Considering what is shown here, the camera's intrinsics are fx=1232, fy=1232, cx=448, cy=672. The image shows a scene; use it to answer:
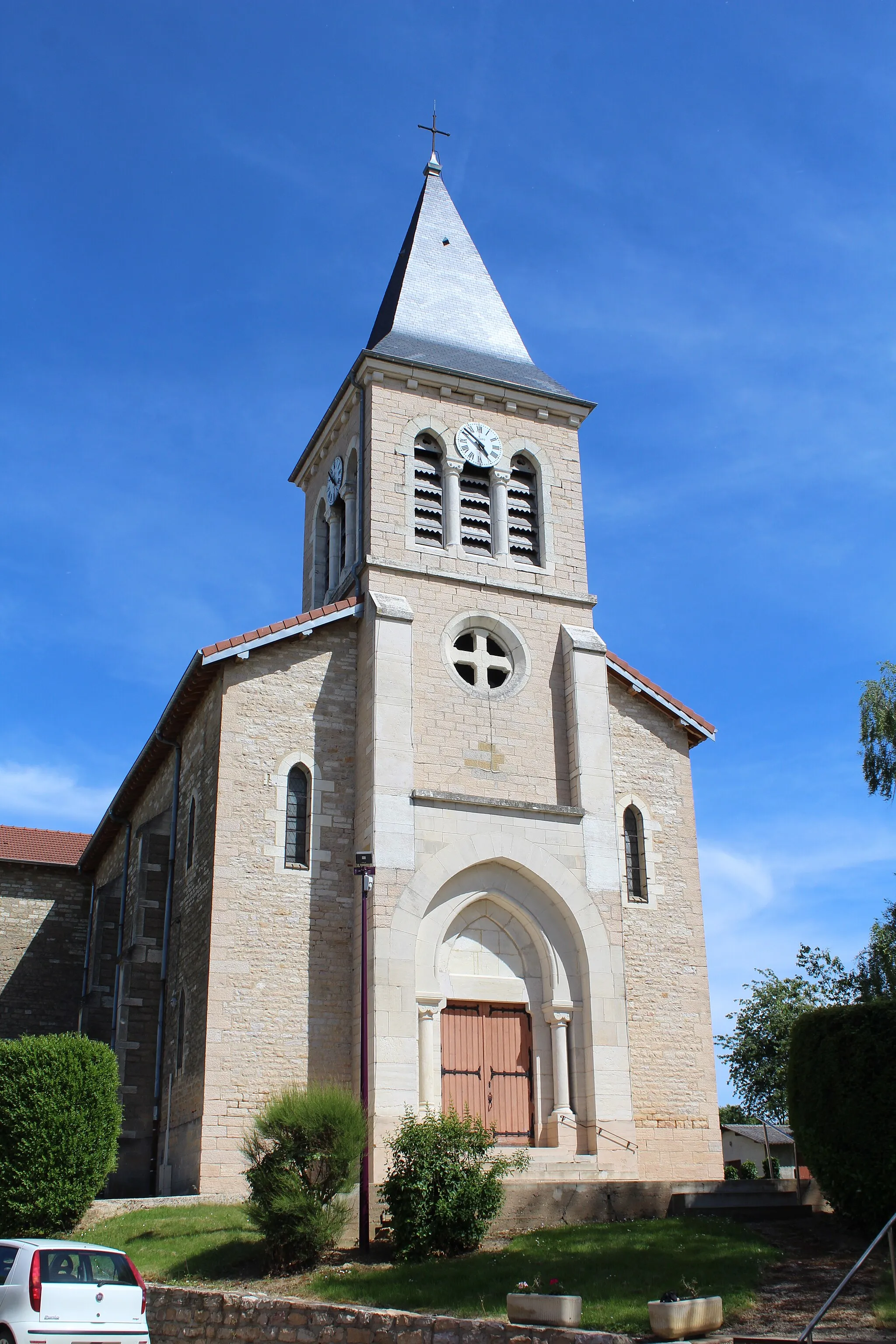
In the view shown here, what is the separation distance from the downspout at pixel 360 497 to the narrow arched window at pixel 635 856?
20.0 ft

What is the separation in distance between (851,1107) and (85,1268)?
7605 millimetres

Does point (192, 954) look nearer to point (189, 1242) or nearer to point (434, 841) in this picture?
point (434, 841)

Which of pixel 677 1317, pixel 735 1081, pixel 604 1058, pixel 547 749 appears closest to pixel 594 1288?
pixel 677 1317

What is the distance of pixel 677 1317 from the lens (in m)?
9.77

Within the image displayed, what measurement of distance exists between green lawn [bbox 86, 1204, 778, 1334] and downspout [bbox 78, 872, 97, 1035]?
14150mm

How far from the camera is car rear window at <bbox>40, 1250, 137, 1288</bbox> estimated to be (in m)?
10.4

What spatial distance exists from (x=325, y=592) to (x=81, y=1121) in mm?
11033

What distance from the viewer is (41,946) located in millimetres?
30203

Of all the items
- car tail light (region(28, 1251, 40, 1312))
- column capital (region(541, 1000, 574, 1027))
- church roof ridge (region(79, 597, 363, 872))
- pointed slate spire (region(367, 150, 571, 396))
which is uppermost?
pointed slate spire (region(367, 150, 571, 396))

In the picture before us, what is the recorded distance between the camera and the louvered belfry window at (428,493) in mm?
21547

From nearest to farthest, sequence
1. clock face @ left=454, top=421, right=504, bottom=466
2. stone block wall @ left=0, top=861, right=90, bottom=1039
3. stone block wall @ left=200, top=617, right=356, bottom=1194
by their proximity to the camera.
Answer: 1. stone block wall @ left=200, top=617, right=356, bottom=1194
2. clock face @ left=454, top=421, right=504, bottom=466
3. stone block wall @ left=0, top=861, right=90, bottom=1039

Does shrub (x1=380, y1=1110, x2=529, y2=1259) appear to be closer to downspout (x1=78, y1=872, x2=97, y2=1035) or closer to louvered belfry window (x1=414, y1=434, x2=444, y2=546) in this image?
louvered belfry window (x1=414, y1=434, x2=444, y2=546)

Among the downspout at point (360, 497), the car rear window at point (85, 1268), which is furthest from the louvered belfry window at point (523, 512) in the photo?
the car rear window at point (85, 1268)

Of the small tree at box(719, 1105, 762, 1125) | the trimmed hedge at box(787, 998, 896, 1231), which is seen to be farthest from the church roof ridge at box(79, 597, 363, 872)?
the small tree at box(719, 1105, 762, 1125)
